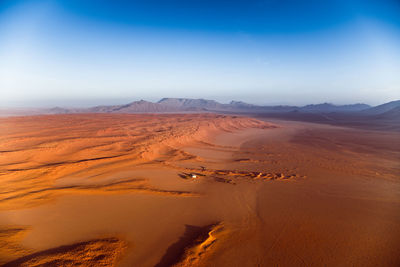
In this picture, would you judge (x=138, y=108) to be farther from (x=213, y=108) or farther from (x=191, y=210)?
(x=191, y=210)

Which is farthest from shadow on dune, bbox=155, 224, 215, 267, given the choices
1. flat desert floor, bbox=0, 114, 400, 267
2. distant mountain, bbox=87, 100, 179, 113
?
distant mountain, bbox=87, 100, 179, 113

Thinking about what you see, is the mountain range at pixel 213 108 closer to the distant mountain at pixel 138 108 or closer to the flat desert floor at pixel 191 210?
the distant mountain at pixel 138 108

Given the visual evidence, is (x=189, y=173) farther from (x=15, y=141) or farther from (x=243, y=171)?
(x=15, y=141)

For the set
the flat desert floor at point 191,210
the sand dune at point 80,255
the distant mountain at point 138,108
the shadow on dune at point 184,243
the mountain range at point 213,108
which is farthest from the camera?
the distant mountain at point 138,108

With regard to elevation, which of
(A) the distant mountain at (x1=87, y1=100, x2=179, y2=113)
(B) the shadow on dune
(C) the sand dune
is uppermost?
(A) the distant mountain at (x1=87, y1=100, x2=179, y2=113)

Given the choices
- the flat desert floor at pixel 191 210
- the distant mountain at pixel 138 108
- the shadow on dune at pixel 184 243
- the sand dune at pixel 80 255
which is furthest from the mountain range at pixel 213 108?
the shadow on dune at pixel 184 243

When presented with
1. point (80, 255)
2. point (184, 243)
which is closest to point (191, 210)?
point (184, 243)

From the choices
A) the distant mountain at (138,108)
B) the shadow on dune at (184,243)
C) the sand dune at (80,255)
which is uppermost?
the distant mountain at (138,108)

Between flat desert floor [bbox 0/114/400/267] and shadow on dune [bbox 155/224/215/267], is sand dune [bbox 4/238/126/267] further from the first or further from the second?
shadow on dune [bbox 155/224/215/267]

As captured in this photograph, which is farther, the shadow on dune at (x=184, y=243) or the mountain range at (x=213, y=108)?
the mountain range at (x=213, y=108)
